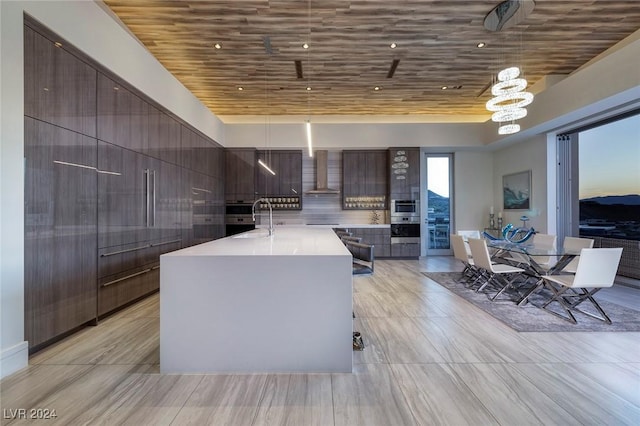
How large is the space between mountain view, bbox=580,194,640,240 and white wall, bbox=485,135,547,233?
25.5 inches

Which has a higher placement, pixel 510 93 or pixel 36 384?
pixel 510 93

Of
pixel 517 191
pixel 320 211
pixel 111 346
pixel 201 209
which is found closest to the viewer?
pixel 111 346

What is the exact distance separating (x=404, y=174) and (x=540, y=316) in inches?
181

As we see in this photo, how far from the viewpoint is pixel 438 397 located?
1821 millimetres

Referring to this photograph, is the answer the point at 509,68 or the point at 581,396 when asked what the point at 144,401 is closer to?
the point at 581,396

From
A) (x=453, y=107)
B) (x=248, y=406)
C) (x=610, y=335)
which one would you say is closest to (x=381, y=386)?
(x=248, y=406)

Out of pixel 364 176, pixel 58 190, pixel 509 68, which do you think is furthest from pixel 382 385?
pixel 364 176

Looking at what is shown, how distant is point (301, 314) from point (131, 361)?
1.48 m

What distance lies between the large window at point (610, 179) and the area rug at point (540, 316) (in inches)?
73.6

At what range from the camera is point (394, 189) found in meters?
7.25

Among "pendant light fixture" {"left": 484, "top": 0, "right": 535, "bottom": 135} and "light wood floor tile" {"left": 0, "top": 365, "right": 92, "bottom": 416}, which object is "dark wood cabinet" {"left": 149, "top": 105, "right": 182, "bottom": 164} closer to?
"light wood floor tile" {"left": 0, "top": 365, "right": 92, "bottom": 416}

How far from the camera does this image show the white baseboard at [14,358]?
2.00 m

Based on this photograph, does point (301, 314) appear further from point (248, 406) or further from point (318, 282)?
point (248, 406)

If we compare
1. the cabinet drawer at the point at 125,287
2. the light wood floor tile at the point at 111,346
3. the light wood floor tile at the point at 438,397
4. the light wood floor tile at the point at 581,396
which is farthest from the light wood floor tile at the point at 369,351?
the cabinet drawer at the point at 125,287
